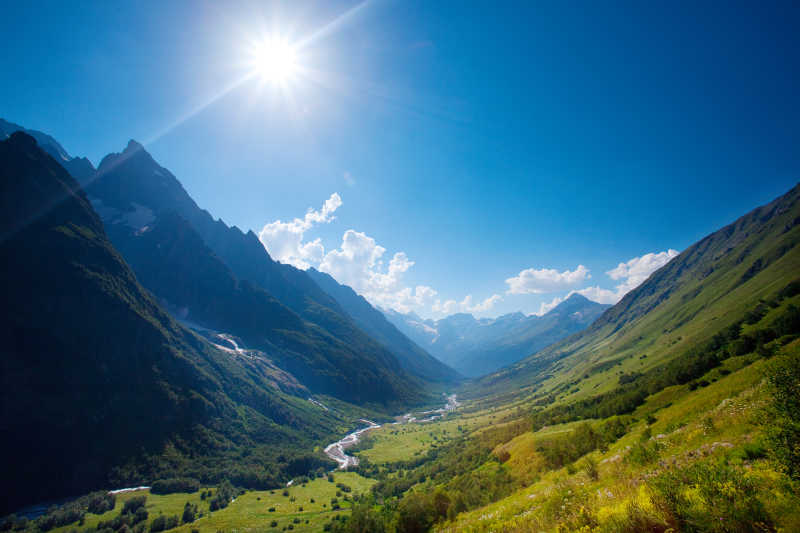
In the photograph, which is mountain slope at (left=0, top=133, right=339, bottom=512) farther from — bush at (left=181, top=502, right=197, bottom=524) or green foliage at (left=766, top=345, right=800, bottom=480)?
green foliage at (left=766, top=345, right=800, bottom=480)

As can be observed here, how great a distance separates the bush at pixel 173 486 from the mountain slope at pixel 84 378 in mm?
9216

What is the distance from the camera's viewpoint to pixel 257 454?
170 m

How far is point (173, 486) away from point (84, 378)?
75922 millimetres

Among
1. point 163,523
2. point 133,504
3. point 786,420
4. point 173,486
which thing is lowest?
point 163,523

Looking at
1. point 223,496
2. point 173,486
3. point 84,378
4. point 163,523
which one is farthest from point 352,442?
point 84,378

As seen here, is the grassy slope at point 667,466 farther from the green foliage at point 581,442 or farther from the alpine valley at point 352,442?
the green foliage at point 581,442

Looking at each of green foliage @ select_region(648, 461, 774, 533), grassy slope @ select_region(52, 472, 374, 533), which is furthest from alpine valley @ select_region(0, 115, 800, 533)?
grassy slope @ select_region(52, 472, 374, 533)

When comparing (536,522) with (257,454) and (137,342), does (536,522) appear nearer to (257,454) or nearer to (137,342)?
(257,454)

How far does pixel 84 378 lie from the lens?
476ft

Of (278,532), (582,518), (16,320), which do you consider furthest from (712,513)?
(16,320)

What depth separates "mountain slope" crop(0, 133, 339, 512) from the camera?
407 ft

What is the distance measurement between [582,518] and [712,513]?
14.1ft

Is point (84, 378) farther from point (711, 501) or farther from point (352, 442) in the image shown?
point (711, 501)

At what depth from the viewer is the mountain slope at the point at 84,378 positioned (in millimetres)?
123938
